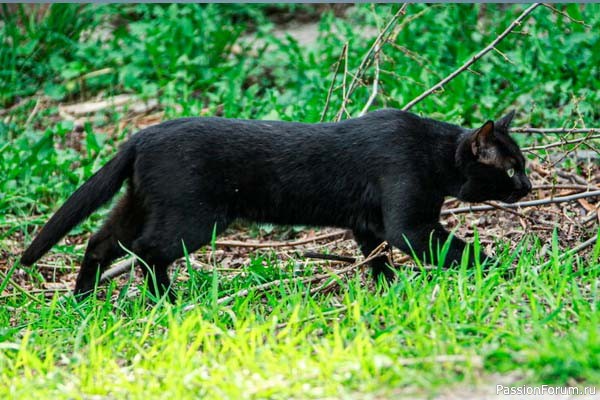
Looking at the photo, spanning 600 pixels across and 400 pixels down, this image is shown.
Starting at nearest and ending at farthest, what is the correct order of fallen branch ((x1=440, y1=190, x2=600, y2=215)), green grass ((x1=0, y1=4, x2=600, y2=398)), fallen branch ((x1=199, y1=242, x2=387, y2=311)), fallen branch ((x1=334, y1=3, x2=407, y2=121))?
green grass ((x1=0, y1=4, x2=600, y2=398)), fallen branch ((x1=199, y1=242, x2=387, y2=311)), fallen branch ((x1=440, y1=190, x2=600, y2=215)), fallen branch ((x1=334, y1=3, x2=407, y2=121))

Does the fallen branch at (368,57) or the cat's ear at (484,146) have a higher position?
the fallen branch at (368,57)

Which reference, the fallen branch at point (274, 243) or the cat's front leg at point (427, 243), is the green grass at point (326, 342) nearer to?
the cat's front leg at point (427, 243)

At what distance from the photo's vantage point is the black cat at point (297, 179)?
16.5 ft

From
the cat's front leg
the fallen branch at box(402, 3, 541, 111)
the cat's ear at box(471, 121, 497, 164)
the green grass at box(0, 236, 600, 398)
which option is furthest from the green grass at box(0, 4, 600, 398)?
the fallen branch at box(402, 3, 541, 111)

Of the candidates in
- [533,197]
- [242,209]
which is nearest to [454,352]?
[242,209]

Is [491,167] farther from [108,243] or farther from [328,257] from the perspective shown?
[108,243]

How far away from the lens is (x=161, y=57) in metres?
8.63

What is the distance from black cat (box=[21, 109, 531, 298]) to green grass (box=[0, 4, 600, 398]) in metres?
0.30

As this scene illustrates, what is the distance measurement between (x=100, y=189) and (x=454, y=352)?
91.1 inches

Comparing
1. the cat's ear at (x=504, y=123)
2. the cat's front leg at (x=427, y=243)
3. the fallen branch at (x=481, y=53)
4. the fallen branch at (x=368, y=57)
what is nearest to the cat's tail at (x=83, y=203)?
the cat's front leg at (x=427, y=243)

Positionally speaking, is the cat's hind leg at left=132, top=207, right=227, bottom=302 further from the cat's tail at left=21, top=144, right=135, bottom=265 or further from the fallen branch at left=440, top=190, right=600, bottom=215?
the fallen branch at left=440, top=190, right=600, bottom=215

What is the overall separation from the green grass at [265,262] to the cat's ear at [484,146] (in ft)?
1.67

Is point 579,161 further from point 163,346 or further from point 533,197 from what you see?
point 163,346

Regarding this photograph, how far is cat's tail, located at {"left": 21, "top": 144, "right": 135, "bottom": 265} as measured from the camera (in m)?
5.10
